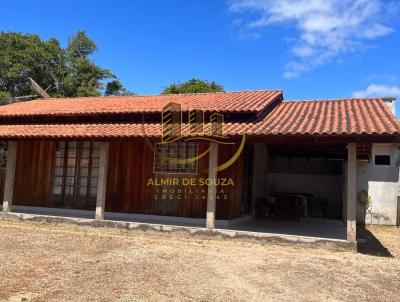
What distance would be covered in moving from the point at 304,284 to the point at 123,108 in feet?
28.8

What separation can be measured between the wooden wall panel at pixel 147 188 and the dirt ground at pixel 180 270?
2.05 m

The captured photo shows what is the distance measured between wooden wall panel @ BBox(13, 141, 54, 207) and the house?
0.11 ft

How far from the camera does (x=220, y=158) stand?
1119 centimetres

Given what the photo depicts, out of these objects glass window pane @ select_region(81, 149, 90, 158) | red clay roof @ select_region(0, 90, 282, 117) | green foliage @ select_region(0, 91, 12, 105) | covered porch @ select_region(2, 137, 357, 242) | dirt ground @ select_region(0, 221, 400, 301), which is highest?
green foliage @ select_region(0, 91, 12, 105)

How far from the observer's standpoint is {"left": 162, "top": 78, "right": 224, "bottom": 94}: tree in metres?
34.0

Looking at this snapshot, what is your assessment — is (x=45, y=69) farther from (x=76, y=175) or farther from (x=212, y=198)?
(x=212, y=198)

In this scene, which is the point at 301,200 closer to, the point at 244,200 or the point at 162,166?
the point at 244,200

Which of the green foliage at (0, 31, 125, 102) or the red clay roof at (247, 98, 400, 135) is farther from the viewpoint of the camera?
the green foliage at (0, 31, 125, 102)

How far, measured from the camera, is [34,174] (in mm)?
13195

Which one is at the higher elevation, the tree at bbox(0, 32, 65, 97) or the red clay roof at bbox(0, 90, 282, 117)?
the tree at bbox(0, 32, 65, 97)

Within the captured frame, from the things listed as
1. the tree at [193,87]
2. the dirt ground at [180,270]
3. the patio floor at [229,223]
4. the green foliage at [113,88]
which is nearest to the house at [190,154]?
the patio floor at [229,223]

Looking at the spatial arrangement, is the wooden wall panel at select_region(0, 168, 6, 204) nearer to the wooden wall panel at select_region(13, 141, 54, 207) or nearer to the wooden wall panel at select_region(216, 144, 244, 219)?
the wooden wall panel at select_region(13, 141, 54, 207)

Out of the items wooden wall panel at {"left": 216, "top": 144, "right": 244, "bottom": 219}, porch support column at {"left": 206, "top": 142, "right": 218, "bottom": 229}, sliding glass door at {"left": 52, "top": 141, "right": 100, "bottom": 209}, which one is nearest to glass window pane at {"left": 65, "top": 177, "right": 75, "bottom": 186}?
sliding glass door at {"left": 52, "top": 141, "right": 100, "bottom": 209}

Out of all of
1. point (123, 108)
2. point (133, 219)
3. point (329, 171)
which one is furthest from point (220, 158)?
point (329, 171)
